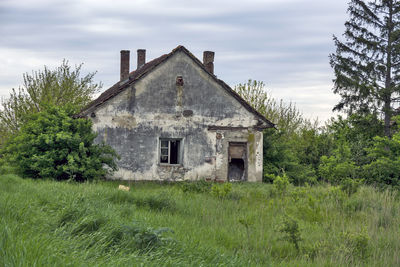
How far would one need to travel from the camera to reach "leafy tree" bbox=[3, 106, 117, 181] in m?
16.3

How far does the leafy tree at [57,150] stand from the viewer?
16.3 metres

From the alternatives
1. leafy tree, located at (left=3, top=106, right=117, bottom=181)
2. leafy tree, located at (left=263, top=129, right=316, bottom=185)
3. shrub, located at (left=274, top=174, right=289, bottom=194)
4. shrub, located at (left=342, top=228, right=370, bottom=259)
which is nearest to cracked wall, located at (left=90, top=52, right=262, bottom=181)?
leafy tree, located at (left=263, top=129, right=316, bottom=185)

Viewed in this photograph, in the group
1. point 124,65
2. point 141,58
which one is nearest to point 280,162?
point 141,58

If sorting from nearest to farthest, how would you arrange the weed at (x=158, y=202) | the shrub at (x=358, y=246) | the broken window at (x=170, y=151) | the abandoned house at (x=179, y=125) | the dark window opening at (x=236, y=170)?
the shrub at (x=358, y=246)
the weed at (x=158, y=202)
the abandoned house at (x=179, y=125)
the broken window at (x=170, y=151)
the dark window opening at (x=236, y=170)

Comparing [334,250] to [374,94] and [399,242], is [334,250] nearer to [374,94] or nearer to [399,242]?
[399,242]

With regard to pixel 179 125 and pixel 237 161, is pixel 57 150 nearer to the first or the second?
pixel 179 125

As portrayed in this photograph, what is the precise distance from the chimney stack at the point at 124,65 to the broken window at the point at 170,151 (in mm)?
6638

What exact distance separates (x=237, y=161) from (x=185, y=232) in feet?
45.1

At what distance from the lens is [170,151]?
21.2m

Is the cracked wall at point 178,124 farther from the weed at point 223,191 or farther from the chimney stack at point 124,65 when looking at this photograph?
the weed at point 223,191

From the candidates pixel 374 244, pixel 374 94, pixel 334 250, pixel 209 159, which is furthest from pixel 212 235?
pixel 374 94

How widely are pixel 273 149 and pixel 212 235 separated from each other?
46.6ft

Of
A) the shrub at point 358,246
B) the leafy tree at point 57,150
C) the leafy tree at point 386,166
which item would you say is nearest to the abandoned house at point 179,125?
the leafy tree at point 57,150

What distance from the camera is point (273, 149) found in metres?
22.4
